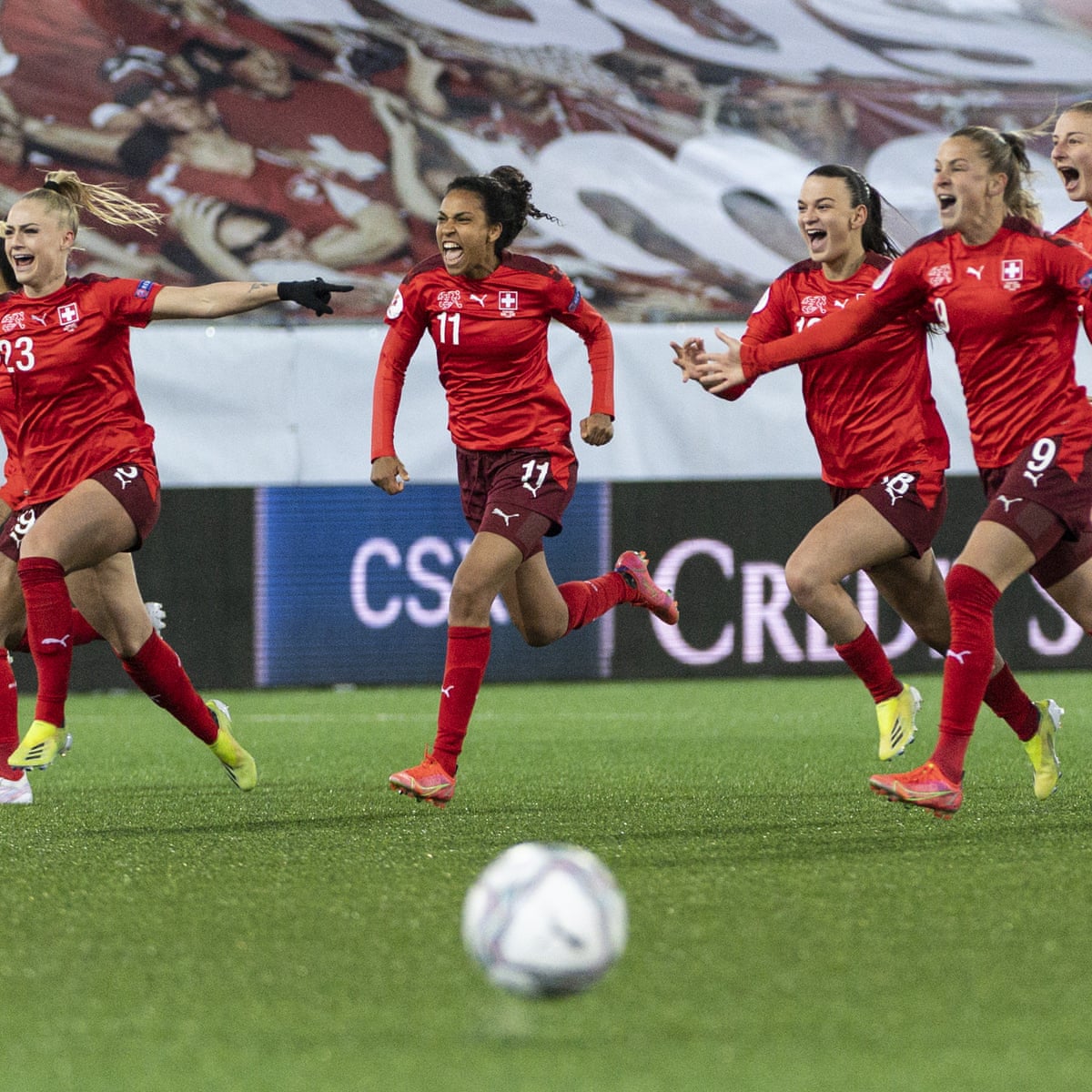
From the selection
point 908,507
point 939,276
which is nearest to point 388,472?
point 908,507

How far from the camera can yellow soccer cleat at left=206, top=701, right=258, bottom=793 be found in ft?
20.4

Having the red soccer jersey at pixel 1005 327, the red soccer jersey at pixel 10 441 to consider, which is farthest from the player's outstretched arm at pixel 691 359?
the red soccer jersey at pixel 10 441

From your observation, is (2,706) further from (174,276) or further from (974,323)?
(174,276)

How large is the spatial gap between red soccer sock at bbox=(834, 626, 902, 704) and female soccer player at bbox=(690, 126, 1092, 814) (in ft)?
3.03

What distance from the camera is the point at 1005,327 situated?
5.19 metres

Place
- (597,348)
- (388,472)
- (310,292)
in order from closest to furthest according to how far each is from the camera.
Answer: (310,292) < (388,472) < (597,348)

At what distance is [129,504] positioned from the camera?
5859 millimetres

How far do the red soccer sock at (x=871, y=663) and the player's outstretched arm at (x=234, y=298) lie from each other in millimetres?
1983

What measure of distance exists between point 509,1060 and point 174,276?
11267mm

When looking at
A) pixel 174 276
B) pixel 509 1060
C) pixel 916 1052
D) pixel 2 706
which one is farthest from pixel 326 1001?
pixel 174 276

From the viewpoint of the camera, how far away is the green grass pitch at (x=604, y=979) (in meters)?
2.75

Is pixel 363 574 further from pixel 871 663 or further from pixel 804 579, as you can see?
pixel 804 579

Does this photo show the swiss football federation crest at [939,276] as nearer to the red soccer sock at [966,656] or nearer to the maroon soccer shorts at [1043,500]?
the maroon soccer shorts at [1043,500]

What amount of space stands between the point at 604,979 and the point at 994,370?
2.60 m
